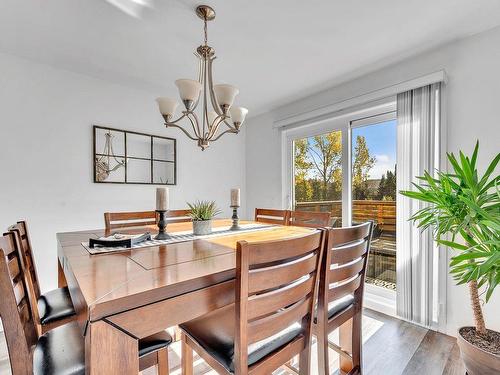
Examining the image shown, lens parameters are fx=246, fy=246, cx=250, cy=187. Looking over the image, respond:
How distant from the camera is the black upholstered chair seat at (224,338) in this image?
905 mm

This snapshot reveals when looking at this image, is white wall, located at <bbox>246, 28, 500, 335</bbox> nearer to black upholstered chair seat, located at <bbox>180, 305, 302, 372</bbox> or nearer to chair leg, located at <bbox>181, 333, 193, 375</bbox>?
black upholstered chair seat, located at <bbox>180, 305, 302, 372</bbox>

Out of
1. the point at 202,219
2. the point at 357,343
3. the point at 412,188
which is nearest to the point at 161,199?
the point at 202,219

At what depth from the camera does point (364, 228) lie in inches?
48.0

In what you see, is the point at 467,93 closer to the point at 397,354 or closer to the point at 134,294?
the point at 397,354

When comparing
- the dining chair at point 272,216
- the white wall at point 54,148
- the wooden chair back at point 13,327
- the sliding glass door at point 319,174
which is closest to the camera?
the wooden chair back at point 13,327

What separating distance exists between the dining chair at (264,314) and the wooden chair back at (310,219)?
3.46ft

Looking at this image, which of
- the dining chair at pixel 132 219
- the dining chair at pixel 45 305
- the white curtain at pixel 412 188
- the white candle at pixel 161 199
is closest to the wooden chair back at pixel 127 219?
the dining chair at pixel 132 219

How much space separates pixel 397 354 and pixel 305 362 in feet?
3.83

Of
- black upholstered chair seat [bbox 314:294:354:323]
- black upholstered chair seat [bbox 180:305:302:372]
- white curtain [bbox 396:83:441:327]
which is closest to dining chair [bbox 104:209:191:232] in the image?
black upholstered chair seat [bbox 180:305:302:372]

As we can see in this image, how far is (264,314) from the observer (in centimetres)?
86

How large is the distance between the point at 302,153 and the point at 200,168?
1.41 metres

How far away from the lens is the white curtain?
2.05 metres

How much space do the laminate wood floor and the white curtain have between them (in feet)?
0.58

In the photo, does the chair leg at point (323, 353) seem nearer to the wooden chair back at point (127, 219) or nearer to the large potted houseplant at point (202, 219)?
the large potted houseplant at point (202, 219)
